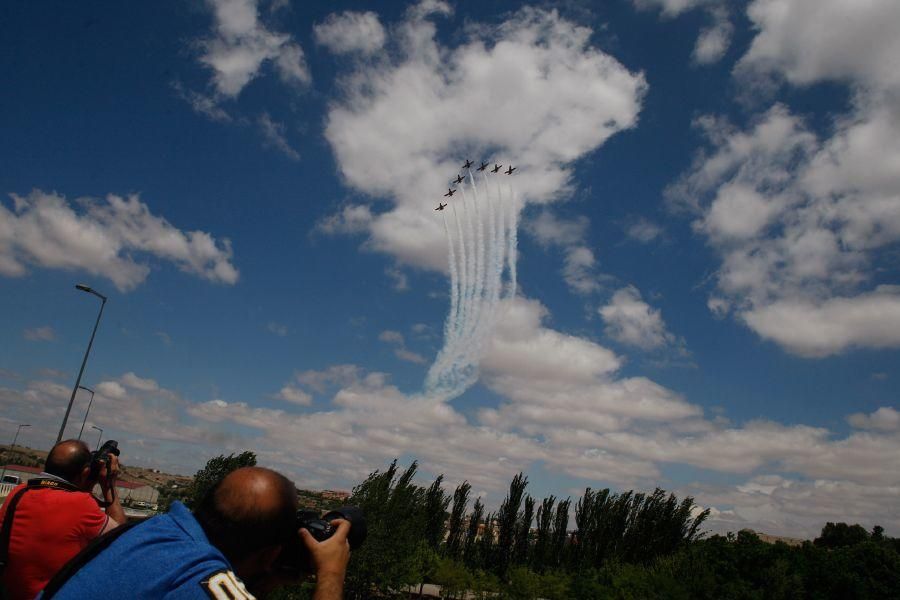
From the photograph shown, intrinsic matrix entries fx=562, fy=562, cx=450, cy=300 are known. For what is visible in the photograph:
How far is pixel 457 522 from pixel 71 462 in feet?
211

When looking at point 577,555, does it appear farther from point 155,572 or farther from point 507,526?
point 155,572

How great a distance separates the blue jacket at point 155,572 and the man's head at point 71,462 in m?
2.97

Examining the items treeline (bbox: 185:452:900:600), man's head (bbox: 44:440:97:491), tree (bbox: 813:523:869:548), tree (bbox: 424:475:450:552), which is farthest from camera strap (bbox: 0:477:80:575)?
tree (bbox: 813:523:869:548)

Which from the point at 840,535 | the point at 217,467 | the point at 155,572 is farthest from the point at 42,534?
the point at 840,535

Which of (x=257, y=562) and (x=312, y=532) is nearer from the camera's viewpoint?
(x=257, y=562)

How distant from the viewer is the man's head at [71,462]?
4.31 metres

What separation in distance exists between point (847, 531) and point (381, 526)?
106 m

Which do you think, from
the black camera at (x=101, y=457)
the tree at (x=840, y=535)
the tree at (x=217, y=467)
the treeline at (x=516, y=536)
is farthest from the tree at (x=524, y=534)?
the tree at (x=840, y=535)

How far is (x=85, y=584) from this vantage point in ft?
6.01

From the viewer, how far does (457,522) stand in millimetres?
63969

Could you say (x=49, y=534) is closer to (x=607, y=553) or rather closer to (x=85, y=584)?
(x=85, y=584)

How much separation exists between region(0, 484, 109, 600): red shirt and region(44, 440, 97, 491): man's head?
1.18 feet

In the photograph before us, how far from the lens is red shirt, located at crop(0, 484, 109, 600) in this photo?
3.72 meters

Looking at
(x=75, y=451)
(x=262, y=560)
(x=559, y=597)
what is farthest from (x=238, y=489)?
(x=559, y=597)
